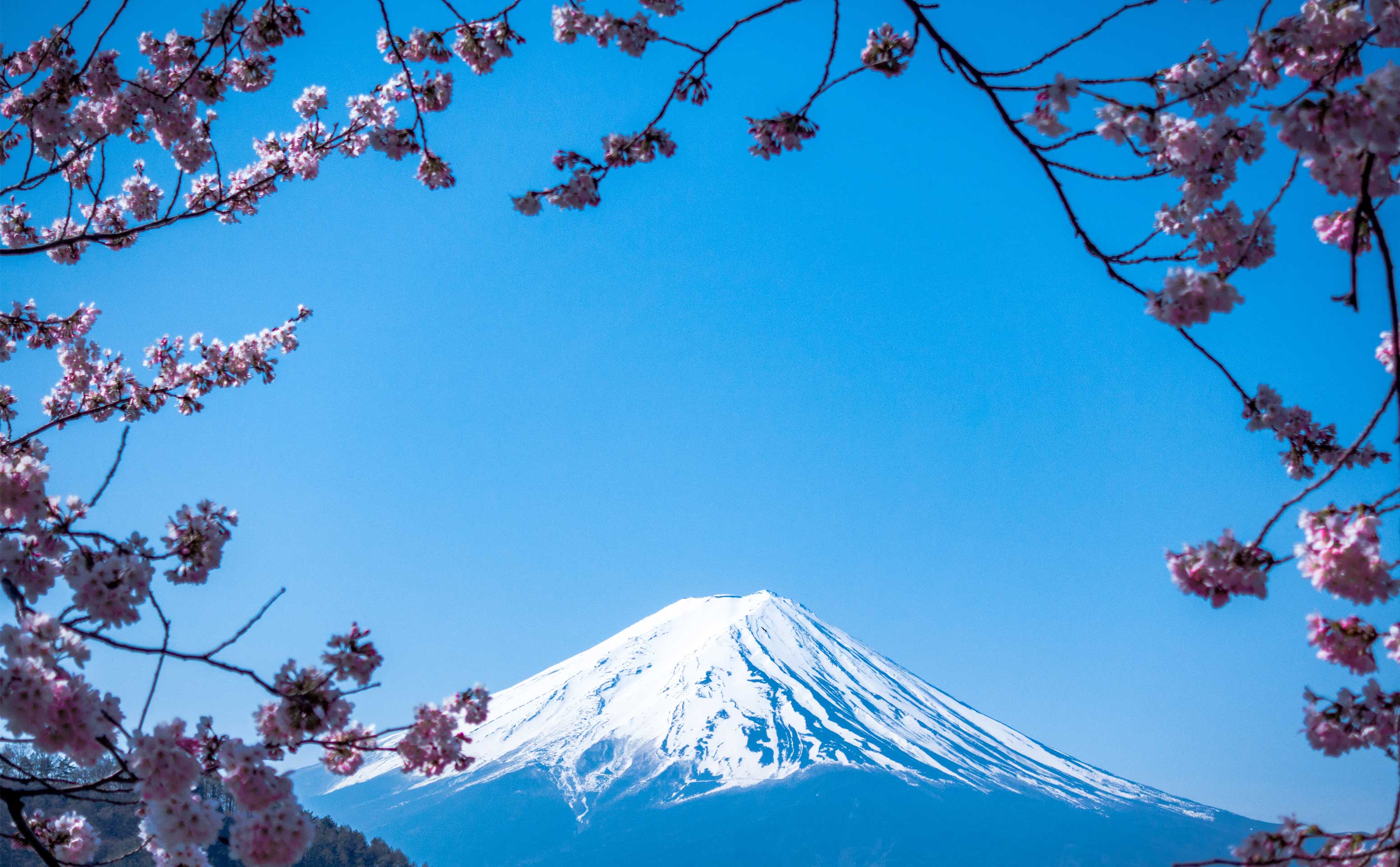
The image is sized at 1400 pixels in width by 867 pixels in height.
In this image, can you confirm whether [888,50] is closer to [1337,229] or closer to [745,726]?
[1337,229]

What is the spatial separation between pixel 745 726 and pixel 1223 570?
3321 inches

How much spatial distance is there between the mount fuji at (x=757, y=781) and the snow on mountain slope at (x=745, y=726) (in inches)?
8.2

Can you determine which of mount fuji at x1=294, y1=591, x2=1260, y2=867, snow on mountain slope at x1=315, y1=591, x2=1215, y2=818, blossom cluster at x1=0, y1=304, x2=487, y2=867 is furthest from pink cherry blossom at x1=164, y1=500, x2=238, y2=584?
snow on mountain slope at x1=315, y1=591, x2=1215, y2=818

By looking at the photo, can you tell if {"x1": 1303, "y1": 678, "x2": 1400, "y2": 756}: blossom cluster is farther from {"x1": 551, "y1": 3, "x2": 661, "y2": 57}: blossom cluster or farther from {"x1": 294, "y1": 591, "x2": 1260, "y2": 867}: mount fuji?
{"x1": 294, "y1": 591, "x2": 1260, "y2": 867}: mount fuji

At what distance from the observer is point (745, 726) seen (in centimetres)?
8094

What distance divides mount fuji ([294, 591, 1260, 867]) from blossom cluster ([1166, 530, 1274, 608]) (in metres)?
74.4

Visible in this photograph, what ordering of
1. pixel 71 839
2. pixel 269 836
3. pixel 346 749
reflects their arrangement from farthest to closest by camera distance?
pixel 71 839 → pixel 346 749 → pixel 269 836

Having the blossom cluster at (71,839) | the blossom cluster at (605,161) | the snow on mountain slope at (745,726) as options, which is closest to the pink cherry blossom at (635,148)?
the blossom cluster at (605,161)

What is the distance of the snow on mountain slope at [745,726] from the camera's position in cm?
7856

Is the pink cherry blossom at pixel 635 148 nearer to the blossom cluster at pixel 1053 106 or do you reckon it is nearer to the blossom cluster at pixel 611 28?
the blossom cluster at pixel 611 28

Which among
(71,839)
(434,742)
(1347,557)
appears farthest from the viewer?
(71,839)

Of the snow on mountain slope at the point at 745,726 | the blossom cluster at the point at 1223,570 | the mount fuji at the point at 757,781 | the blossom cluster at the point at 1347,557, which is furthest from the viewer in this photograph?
the snow on mountain slope at the point at 745,726

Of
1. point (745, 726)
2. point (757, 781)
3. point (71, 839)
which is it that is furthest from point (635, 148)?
point (745, 726)

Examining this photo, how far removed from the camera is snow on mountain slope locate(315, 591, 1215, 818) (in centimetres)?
7856
